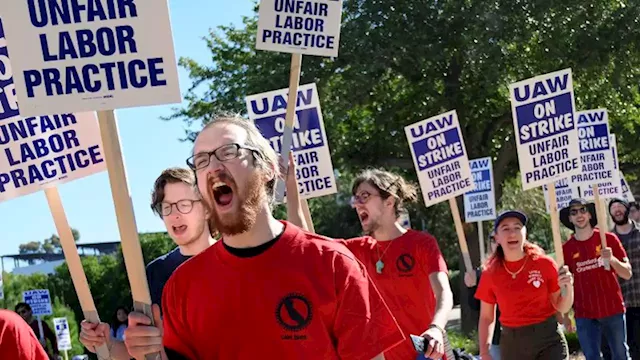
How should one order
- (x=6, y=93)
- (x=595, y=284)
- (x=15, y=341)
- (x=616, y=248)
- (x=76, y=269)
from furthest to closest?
(x=616, y=248) < (x=595, y=284) < (x=6, y=93) < (x=76, y=269) < (x=15, y=341)

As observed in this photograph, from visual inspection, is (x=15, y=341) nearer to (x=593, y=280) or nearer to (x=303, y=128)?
(x=303, y=128)

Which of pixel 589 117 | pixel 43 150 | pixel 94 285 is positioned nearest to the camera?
pixel 43 150

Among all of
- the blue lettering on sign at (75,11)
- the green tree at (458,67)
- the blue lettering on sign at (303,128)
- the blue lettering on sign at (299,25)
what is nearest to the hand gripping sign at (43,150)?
the blue lettering on sign at (75,11)

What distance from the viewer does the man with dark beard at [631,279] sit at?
1234cm

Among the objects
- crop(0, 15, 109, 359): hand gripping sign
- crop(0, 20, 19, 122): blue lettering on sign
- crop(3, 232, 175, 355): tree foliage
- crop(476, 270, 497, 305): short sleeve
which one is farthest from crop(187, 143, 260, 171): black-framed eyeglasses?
crop(3, 232, 175, 355): tree foliage

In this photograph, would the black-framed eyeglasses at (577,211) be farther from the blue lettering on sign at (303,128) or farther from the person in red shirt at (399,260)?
the person in red shirt at (399,260)

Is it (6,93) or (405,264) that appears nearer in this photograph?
(6,93)

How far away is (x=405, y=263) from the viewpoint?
7.09m

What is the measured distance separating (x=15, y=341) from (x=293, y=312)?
92cm

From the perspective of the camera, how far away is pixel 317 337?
3.51 m

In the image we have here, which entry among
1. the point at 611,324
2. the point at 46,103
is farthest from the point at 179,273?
the point at 611,324

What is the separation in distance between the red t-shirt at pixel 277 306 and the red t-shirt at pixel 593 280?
8257 mm

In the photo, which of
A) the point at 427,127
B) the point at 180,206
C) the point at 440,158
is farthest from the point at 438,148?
the point at 180,206

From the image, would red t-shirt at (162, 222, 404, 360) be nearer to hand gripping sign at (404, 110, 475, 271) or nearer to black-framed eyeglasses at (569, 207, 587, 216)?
hand gripping sign at (404, 110, 475, 271)
